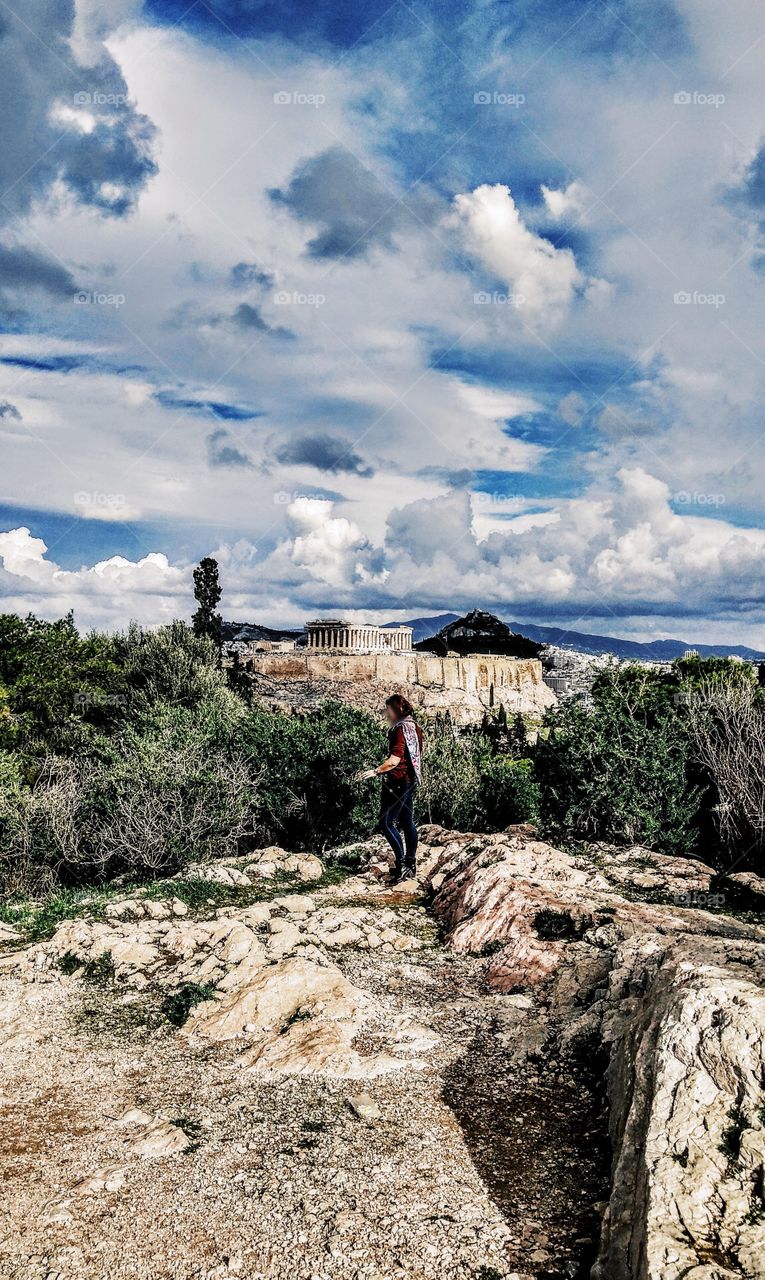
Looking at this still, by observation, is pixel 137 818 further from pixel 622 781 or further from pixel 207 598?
pixel 207 598

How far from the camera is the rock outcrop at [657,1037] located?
Answer: 2.80 meters

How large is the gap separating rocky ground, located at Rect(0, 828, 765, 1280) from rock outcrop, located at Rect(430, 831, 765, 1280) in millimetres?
12

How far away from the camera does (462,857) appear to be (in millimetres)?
9516

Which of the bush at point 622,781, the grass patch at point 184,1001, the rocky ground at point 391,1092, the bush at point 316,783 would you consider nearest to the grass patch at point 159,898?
the rocky ground at point 391,1092

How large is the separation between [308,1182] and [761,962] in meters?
2.67

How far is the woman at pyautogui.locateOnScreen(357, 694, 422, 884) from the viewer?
9.16 meters

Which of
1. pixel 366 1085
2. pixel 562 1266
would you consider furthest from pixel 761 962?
pixel 366 1085

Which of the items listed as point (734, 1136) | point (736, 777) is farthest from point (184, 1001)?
point (736, 777)

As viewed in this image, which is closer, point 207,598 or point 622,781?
point 622,781

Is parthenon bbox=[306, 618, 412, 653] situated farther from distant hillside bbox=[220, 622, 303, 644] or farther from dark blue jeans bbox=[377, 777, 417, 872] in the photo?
dark blue jeans bbox=[377, 777, 417, 872]

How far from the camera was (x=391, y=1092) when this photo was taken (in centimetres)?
470

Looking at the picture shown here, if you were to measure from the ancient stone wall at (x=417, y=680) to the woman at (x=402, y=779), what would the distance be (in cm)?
3962

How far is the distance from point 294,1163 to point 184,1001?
2.28 metres

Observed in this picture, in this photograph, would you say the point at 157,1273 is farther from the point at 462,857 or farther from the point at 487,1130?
the point at 462,857
